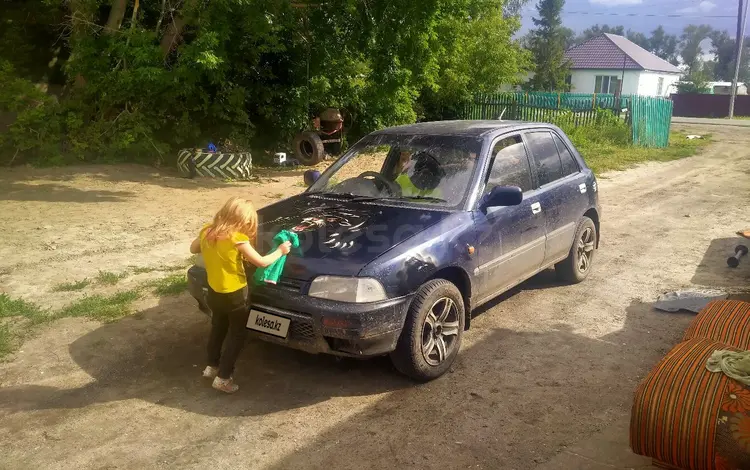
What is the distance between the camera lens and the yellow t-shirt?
401 centimetres

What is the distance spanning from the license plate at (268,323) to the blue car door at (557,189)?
2706 millimetres

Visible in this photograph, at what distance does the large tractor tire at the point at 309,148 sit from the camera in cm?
1549

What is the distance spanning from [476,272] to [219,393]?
2.02 metres

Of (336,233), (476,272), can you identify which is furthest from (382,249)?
(476,272)

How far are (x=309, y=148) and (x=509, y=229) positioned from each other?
11.3 m

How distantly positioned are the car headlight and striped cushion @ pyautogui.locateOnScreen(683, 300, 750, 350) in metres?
1.95

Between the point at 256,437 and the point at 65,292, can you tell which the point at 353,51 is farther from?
the point at 256,437

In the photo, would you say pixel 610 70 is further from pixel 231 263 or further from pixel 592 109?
pixel 231 263

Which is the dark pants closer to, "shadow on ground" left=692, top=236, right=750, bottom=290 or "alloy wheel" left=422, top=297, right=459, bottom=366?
"alloy wheel" left=422, top=297, right=459, bottom=366

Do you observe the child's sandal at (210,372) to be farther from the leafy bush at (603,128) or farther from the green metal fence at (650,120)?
the green metal fence at (650,120)

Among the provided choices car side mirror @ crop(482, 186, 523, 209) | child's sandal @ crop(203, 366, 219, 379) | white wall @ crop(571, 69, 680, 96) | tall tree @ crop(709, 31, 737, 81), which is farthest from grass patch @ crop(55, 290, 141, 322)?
tall tree @ crop(709, 31, 737, 81)

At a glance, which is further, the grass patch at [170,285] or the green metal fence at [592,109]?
the green metal fence at [592,109]

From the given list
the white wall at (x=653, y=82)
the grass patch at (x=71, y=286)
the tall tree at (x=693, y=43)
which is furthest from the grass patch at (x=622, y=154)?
the tall tree at (x=693, y=43)

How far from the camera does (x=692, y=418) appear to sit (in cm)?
290
